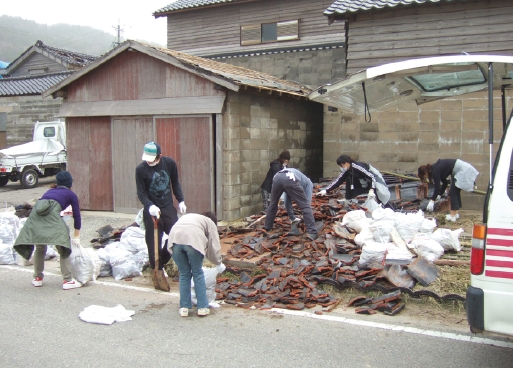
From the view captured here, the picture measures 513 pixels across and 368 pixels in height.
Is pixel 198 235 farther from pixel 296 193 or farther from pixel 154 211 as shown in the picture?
pixel 296 193

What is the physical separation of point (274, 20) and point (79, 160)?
10703 millimetres

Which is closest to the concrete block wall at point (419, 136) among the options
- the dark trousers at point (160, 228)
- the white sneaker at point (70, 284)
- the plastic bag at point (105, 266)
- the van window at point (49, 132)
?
the dark trousers at point (160, 228)

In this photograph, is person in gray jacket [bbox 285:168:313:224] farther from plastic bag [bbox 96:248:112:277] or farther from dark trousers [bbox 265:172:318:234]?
plastic bag [bbox 96:248:112:277]

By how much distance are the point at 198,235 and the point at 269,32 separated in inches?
624

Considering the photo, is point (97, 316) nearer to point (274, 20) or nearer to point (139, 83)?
point (139, 83)

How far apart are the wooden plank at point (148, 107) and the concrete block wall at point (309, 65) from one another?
26.3 feet

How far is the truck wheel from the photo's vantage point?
1778cm

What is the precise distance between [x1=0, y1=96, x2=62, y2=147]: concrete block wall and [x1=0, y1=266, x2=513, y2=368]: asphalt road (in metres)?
18.1

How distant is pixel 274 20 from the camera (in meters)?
19.6

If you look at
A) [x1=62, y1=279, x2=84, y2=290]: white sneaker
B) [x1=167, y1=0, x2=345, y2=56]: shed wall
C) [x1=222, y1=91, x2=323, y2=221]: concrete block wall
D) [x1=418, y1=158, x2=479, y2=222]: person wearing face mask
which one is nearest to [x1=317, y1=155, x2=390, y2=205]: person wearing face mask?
[x1=418, y1=158, x2=479, y2=222]: person wearing face mask

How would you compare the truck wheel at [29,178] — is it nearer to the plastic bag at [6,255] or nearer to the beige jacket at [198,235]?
the plastic bag at [6,255]

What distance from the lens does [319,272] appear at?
22.0 feet

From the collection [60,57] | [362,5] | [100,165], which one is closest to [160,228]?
[100,165]

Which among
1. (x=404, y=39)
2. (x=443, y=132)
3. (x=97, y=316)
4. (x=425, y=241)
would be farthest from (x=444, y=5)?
(x=97, y=316)
